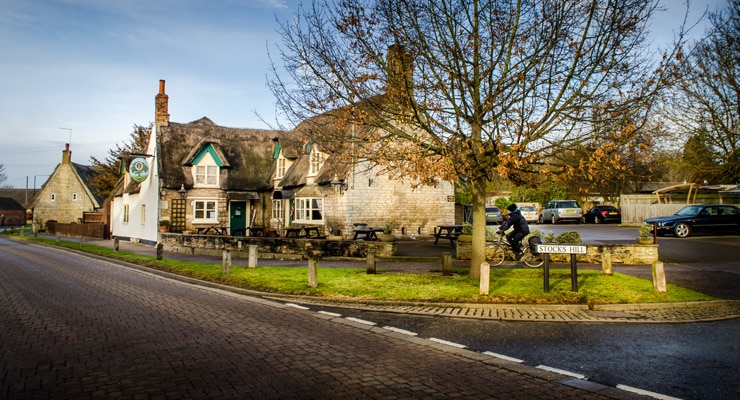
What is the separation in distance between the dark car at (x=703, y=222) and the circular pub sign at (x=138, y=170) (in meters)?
29.9

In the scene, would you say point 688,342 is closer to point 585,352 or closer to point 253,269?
point 585,352

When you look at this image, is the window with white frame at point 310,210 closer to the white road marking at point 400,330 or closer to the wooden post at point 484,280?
the wooden post at point 484,280

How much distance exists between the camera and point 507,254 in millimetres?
18453

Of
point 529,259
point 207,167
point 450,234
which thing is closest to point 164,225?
point 207,167

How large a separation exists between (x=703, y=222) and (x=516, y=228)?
15855 mm

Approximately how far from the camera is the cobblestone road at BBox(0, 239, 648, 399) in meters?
5.44

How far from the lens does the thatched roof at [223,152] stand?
35.2 metres

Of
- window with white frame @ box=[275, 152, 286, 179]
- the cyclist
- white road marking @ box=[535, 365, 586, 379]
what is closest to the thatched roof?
window with white frame @ box=[275, 152, 286, 179]

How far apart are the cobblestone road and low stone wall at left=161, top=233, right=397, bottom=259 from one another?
31.1ft

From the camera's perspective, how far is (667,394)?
17.9ft

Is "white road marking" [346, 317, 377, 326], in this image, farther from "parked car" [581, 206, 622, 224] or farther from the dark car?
"parked car" [581, 206, 622, 224]

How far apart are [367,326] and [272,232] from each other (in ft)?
79.6

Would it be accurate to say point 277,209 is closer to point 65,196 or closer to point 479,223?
point 479,223

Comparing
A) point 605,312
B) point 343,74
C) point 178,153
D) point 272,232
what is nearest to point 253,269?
point 343,74
